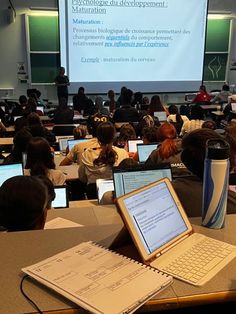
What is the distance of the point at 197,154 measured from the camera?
202cm

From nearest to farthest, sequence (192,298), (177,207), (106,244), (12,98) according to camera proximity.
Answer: (192,298), (106,244), (177,207), (12,98)

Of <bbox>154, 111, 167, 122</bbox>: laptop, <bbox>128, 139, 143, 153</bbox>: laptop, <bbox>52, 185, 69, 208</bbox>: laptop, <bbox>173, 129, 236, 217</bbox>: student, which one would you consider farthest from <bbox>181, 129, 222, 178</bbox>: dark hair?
<bbox>154, 111, 167, 122</bbox>: laptop

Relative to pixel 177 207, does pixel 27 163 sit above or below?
below

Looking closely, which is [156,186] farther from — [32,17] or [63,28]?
[32,17]

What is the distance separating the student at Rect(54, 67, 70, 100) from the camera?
419 inches

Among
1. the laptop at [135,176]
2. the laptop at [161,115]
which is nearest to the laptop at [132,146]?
the laptop at [135,176]

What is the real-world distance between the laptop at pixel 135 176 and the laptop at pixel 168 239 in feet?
2.92

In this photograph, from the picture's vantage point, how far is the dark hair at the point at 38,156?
332 centimetres

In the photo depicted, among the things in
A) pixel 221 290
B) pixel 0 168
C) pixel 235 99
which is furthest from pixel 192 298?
pixel 235 99

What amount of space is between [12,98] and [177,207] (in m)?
10.8

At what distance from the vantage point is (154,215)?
142 cm

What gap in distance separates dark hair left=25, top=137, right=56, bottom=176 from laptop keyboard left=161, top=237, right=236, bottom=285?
2.08 m

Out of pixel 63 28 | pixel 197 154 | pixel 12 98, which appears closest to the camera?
pixel 197 154

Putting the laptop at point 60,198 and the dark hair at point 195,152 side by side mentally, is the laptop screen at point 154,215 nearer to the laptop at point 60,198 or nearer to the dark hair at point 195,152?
the dark hair at point 195,152
